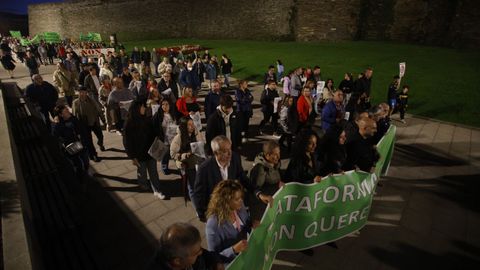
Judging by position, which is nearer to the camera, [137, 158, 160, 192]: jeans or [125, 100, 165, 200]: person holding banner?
[125, 100, 165, 200]: person holding banner

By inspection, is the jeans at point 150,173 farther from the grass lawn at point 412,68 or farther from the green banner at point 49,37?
the green banner at point 49,37

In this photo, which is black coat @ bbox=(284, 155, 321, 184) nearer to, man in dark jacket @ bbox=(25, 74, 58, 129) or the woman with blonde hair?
the woman with blonde hair

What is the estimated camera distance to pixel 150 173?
542cm

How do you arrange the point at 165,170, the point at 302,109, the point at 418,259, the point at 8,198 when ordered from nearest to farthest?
the point at 8,198 → the point at 418,259 → the point at 165,170 → the point at 302,109

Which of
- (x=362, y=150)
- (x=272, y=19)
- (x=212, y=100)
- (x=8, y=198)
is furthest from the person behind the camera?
(x=272, y=19)

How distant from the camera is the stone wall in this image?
72.9 feet

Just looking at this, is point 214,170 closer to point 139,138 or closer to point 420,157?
point 139,138

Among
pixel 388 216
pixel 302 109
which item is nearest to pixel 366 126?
pixel 388 216

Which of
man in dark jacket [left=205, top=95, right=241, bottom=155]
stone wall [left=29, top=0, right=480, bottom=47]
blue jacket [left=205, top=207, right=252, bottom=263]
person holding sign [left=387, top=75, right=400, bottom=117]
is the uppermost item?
stone wall [left=29, top=0, right=480, bottom=47]

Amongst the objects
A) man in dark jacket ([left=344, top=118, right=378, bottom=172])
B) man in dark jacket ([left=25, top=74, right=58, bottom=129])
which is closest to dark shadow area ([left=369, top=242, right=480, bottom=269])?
man in dark jacket ([left=344, top=118, right=378, bottom=172])

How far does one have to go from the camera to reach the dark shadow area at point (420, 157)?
23.4ft

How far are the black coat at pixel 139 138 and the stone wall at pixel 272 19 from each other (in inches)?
964

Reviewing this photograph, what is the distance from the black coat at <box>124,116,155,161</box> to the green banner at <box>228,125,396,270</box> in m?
2.86

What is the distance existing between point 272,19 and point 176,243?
1418 inches
